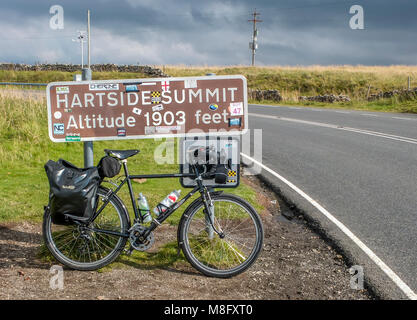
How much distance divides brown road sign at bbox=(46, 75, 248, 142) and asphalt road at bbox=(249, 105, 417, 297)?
2235mm

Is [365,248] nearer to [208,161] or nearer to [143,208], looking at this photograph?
[208,161]

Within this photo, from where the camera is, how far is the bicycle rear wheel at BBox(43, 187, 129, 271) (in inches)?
183

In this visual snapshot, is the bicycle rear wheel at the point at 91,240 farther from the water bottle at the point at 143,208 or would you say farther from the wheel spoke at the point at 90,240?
the water bottle at the point at 143,208

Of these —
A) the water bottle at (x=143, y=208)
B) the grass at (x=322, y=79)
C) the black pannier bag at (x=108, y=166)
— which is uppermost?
the grass at (x=322, y=79)

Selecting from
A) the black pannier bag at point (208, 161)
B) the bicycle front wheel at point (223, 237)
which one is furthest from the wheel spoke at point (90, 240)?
the black pannier bag at point (208, 161)

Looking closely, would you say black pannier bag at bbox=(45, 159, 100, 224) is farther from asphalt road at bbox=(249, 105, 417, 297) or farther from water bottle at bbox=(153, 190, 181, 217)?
asphalt road at bbox=(249, 105, 417, 297)

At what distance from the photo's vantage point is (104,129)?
17.3 feet

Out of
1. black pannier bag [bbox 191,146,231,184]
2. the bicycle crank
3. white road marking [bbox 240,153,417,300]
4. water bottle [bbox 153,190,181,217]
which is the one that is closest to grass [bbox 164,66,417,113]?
white road marking [bbox 240,153,417,300]

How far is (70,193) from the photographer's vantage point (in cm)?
447

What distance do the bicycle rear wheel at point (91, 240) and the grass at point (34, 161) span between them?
1.67 metres

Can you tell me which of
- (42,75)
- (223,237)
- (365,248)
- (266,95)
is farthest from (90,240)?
(42,75)

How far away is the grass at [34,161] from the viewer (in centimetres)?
709

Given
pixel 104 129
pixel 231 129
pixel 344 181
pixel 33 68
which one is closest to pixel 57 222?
pixel 104 129
